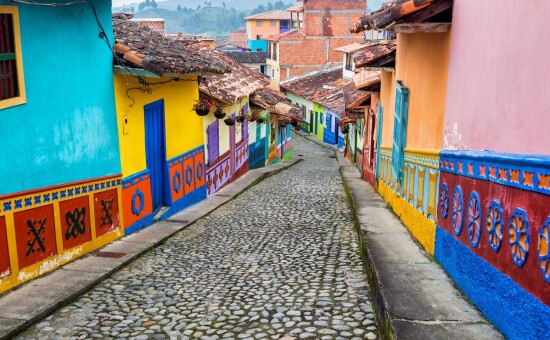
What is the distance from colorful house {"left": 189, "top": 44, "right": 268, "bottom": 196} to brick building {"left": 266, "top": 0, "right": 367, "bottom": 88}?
29.0 metres

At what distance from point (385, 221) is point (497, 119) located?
4.58m

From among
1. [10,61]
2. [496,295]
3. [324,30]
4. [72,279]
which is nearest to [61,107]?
[10,61]

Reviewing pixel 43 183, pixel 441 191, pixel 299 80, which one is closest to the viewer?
pixel 441 191

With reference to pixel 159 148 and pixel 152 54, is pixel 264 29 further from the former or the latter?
pixel 152 54

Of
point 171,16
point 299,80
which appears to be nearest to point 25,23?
point 299,80

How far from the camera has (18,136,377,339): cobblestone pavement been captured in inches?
209

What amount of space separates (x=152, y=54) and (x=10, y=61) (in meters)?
3.06

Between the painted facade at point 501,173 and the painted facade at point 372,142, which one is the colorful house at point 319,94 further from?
the painted facade at point 501,173

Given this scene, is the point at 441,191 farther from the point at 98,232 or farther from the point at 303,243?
the point at 98,232

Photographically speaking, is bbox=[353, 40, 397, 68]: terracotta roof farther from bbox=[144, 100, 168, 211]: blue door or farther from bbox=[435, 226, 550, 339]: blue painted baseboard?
bbox=[435, 226, 550, 339]: blue painted baseboard

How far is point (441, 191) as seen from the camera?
626 centimetres

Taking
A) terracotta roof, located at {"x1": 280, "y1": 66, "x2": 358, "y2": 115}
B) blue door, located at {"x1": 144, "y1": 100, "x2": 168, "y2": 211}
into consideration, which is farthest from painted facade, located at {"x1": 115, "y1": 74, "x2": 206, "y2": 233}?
terracotta roof, located at {"x1": 280, "y1": 66, "x2": 358, "y2": 115}

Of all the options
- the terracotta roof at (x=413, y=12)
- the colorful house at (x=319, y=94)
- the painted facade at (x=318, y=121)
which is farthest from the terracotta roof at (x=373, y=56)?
the painted facade at (x=318, y=121)

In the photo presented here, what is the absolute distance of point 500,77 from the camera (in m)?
4.73
